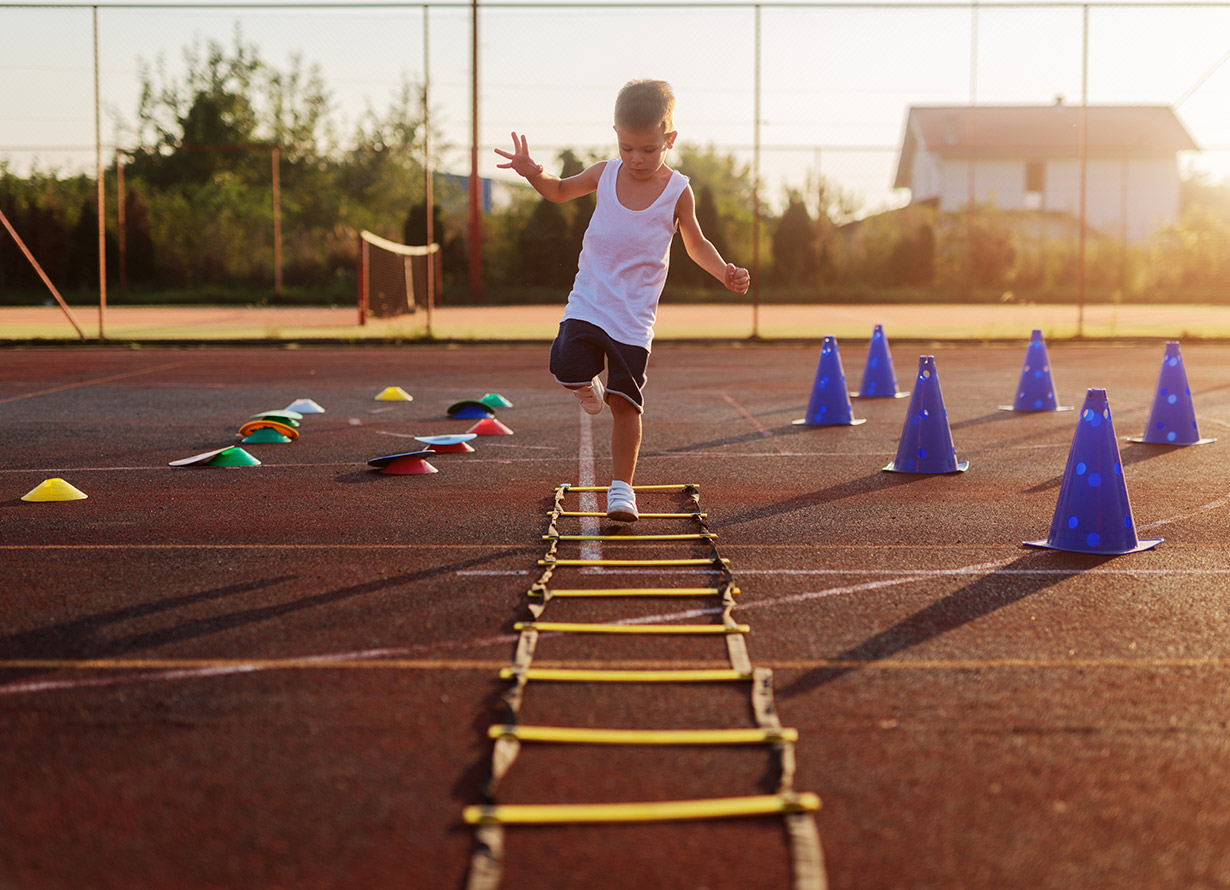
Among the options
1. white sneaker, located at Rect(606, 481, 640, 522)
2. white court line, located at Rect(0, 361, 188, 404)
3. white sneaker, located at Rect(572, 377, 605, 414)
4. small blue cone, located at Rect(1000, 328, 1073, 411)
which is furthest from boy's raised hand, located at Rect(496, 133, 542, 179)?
white court line, located at Rect(0, 361, 188, 404)

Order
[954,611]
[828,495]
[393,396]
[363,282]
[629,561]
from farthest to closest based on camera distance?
[363,282], [393,396], [828,495], [629,561], [954,611]

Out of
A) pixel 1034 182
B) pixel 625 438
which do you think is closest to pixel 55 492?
pixel 625 438

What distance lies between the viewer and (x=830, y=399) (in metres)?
9.90

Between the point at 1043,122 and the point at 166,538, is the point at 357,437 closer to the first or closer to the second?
the point at 166,538

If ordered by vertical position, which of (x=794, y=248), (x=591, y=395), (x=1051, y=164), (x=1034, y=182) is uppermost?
(x=1051, y=164)

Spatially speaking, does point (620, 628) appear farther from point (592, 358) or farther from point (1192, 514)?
point (1192, 514)

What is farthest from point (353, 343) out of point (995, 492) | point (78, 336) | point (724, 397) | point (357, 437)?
point (995, 492)

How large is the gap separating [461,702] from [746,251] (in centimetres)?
2704

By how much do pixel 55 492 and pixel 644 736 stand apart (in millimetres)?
4605

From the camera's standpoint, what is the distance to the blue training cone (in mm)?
8758

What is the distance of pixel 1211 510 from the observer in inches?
254

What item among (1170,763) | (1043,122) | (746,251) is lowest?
(1170,763)

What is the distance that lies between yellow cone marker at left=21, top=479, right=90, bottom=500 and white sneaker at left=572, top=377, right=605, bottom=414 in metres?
2.76

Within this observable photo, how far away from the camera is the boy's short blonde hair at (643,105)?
5383 mm
